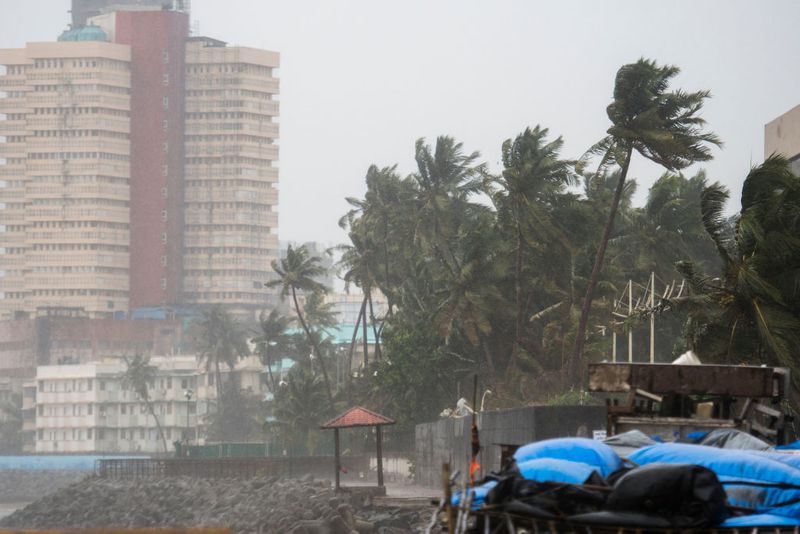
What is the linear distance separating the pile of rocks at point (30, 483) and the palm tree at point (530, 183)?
8751 centimetres

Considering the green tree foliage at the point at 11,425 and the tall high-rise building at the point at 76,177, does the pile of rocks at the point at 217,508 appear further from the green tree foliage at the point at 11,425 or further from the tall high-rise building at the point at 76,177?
the tall high-rise building at the point at 76,177

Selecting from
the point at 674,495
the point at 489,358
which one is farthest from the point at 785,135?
the point at 674,495

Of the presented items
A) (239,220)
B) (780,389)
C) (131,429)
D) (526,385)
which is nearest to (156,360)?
(131,429)

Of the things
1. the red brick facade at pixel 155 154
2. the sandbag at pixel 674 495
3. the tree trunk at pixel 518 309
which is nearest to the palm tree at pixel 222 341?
the red brick facade at pixel 155 154

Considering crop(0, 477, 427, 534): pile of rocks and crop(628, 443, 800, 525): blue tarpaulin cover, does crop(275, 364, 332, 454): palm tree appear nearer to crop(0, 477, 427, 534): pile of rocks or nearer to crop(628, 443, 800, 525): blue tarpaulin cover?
crop(0, 477, 427, 534): pile of rocks

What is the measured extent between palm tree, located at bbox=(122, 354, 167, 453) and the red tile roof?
111 m

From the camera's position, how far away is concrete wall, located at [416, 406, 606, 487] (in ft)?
100

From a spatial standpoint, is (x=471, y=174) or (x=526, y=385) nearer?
(x=526, y=385)

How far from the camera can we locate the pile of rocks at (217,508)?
129 ft

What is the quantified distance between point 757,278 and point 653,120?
1619 cm

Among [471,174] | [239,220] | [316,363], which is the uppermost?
[239,220]

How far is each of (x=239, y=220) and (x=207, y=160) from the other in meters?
9.26

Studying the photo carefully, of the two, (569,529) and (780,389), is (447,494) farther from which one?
(780,389)

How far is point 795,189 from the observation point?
2781 cm
